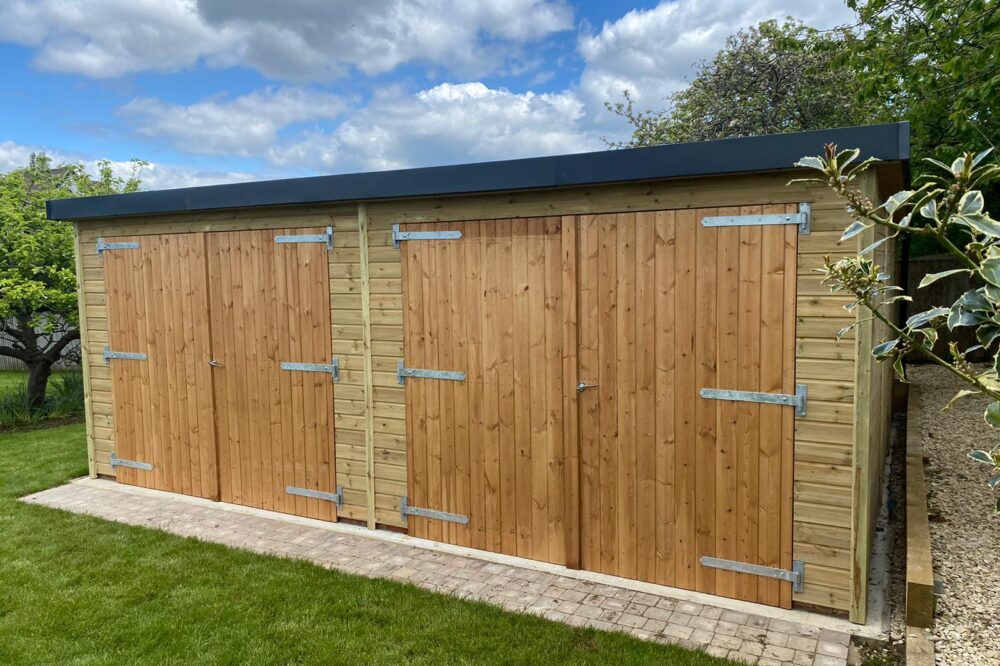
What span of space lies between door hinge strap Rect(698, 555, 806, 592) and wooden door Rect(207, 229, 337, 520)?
9.04 feet

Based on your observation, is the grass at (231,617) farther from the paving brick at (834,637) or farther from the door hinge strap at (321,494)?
the door hinge strap at (321,494)

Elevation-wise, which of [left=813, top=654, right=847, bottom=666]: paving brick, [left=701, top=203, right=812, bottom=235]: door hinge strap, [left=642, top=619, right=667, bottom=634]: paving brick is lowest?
[left=642, top=619, right=667, bottom=634]: paving brick

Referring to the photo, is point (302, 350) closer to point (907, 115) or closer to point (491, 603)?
point (491, 603)

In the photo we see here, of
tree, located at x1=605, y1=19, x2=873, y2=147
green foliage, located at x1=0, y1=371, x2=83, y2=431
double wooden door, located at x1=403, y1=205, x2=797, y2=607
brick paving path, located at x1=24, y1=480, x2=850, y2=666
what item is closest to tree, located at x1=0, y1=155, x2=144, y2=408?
green foliage, located at x1=0, y1=371, x2=83, y2=431

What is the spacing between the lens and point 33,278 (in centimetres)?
980

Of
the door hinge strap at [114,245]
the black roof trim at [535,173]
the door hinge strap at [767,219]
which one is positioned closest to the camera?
the black roof trim at [535,173]

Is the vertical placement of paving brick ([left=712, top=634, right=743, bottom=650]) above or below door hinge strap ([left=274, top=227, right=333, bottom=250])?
below

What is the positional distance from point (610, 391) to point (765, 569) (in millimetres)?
1265

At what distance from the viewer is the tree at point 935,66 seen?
6.89 meters

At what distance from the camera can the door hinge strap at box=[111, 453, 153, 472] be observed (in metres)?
6.18

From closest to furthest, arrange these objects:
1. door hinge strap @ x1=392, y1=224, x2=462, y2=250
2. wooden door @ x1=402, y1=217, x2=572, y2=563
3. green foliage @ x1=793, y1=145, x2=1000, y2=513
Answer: green foliage @ x1=793, y1=145, x2=1000, y2=513
wooden door @ x1=402, y1=217, x2=572, y2=563
door hinge strap @ x1=392, y1=224, x2=462, y2=250

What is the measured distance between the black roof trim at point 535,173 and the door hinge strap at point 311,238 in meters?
0.25

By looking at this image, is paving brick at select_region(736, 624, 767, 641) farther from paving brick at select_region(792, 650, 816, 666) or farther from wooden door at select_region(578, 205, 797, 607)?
wooden door at select_region(578, 205, 797, 607)

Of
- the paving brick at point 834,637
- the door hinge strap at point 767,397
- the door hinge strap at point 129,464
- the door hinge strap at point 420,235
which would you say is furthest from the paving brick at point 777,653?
the door hinge strap at point 129,464
